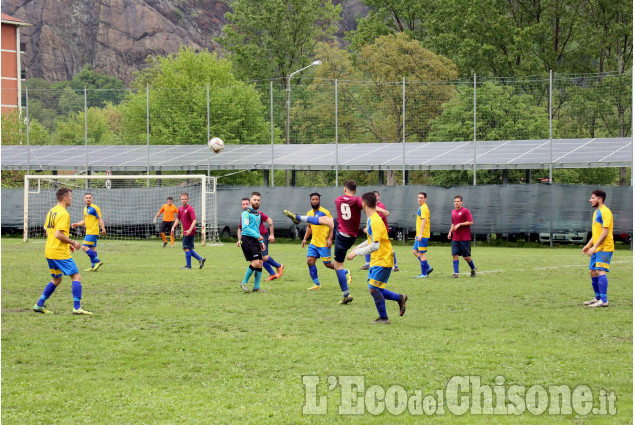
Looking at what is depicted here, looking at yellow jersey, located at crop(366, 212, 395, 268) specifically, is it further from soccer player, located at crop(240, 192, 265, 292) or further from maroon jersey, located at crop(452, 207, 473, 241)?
maroon jersey, located at crop(452, 207, 473, 241)

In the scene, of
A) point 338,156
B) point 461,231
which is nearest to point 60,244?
point 461,231

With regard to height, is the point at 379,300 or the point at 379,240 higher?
the point at 379,240

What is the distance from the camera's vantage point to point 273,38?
67438 mm

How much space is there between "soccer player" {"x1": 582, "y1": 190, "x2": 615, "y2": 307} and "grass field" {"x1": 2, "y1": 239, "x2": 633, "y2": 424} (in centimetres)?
38

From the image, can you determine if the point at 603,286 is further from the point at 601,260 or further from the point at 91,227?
the point at 91,227

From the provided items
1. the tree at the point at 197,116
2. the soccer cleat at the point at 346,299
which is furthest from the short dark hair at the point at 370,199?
the tree at the point at 197,116

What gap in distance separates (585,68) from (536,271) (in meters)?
40.7

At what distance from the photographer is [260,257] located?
48.2 feet

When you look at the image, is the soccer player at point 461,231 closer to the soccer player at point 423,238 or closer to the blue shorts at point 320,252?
the soccer player at point 423,238

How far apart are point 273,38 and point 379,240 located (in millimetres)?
58978

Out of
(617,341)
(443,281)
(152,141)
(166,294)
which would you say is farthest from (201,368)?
(152,141)

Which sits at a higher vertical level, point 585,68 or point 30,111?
point 585,68

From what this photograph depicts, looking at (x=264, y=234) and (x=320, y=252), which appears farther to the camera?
(x=264, y=234)

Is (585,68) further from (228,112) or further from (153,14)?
(153,14)
